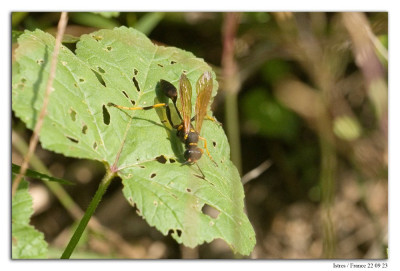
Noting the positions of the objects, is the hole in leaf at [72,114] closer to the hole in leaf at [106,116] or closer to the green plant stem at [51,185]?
the hole in leaf at [106,116]

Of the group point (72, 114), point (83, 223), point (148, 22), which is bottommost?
point (83, 223)

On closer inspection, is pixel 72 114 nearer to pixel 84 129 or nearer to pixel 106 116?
pixel 84 129

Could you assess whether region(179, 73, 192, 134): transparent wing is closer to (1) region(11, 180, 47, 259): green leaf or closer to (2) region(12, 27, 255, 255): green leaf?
(2) region(12, 27, 255, 255): green leaf

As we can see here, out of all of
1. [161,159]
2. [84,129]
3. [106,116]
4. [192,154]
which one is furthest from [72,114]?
[192,154]

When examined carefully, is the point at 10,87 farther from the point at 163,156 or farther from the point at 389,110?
the point at 389,110

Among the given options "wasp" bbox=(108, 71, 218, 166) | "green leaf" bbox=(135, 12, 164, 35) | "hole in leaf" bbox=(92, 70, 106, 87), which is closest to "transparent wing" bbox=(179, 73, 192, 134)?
"wasp" bbox=(108, 71, 218, 166)
